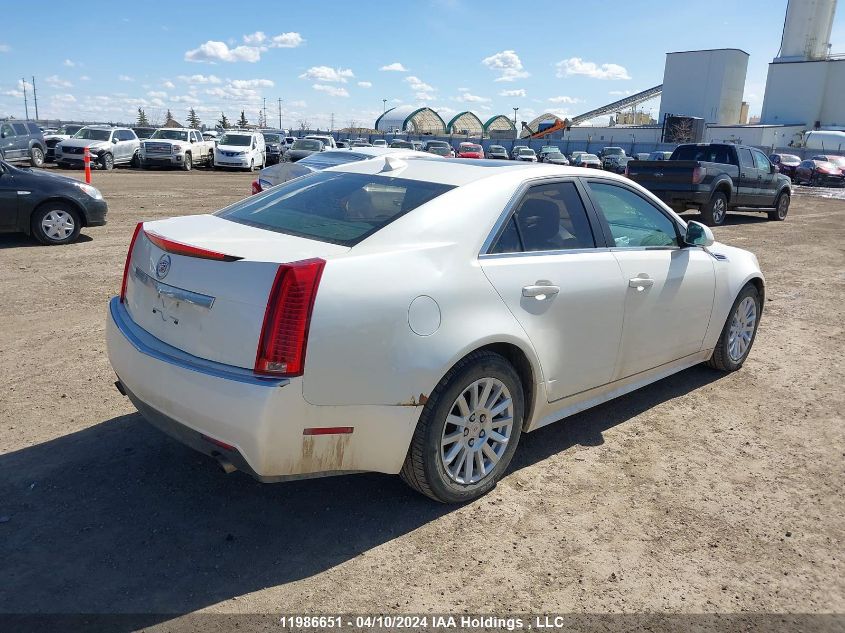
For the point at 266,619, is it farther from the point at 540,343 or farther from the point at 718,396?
the point at 718,396

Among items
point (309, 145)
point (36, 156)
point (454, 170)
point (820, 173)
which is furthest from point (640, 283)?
point (820, 173)

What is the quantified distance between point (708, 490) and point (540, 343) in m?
1.28

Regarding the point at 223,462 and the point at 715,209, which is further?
the point at 715,209

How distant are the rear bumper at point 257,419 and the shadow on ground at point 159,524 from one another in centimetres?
40

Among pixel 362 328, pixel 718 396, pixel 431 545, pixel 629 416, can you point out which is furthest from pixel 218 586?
pixel 718 396

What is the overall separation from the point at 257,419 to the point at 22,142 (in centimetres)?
2828

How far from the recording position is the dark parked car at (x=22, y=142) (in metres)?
25.2

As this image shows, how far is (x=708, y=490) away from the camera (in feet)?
12.7

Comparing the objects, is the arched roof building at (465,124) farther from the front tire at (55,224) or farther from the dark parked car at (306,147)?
the front tire at (55,224)

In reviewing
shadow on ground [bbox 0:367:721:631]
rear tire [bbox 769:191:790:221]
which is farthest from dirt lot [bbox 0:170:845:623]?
rear tire [bbox 769:191:790:221]

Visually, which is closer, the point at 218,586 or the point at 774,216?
the point at 218,586

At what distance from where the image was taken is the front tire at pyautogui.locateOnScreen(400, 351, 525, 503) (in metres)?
3.26

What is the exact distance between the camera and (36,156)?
88.5 ft

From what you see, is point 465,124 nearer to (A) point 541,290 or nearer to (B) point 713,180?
(B) point 713,180
